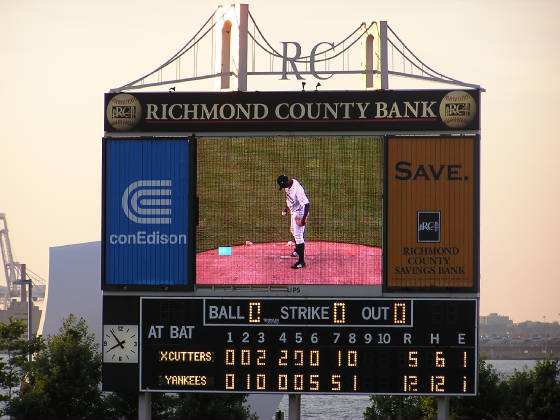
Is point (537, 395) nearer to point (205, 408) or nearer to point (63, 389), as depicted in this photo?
point (205, 408)

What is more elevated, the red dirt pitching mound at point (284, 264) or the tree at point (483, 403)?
the red dirt pitching mound at point (284, 264)

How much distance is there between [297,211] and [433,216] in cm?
385

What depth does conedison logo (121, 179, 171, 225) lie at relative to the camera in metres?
31.3

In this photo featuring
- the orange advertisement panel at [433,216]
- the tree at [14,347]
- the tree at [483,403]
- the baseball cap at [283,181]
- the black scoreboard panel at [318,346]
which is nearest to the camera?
the black scoreboard panel at [318,346]

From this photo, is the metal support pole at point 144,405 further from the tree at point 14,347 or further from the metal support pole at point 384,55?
the tree at point 14,347

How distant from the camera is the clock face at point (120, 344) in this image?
3106 cm

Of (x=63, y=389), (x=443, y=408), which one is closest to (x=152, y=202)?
(x=443, y=408)

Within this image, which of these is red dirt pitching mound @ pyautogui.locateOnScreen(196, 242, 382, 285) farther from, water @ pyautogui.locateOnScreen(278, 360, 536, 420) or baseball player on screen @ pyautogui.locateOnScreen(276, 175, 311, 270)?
water @ pyautogui.locateOnScreen(278, 360, 536, 420)

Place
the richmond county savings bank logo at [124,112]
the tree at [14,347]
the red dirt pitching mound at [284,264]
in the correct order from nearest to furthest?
the red dirt pitching mound at [284,264]
the richmond county savings bank logo at [124,112]
the tree at [14,347]

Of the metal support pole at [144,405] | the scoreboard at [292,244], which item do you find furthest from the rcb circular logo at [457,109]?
the metal support pole at [144,405]

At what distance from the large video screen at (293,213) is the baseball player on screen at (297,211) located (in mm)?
29

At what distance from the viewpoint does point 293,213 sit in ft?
102

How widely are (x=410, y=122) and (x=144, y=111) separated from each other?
307 inches

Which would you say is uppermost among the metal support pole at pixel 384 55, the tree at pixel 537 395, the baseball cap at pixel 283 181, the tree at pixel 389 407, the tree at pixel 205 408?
the metal support pole at pixel 384 55
